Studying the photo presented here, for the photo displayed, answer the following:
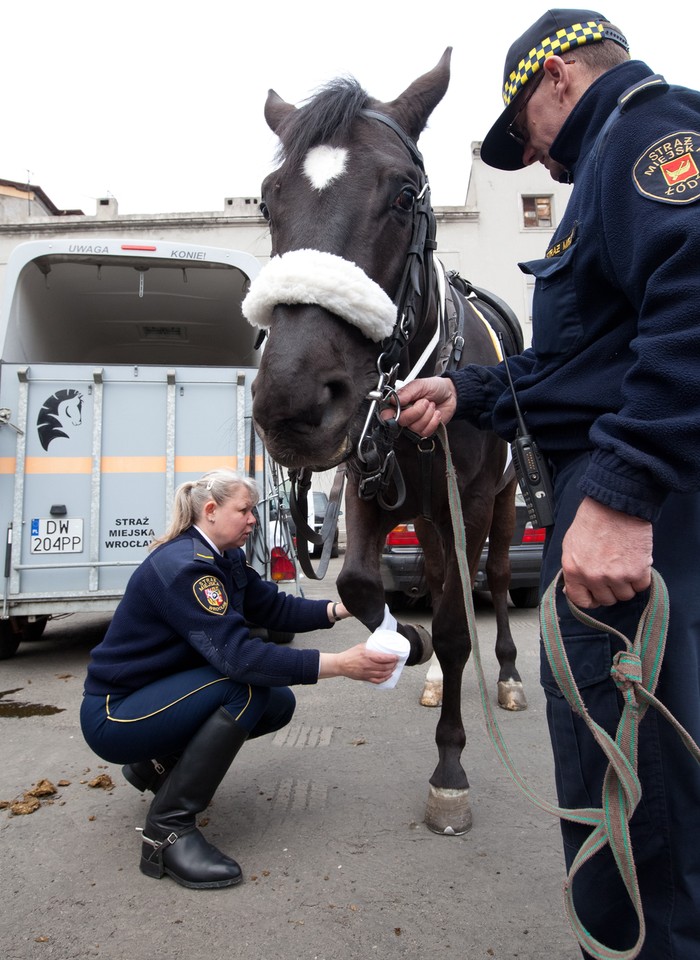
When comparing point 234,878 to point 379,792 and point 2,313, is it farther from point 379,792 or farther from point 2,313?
point 2,313

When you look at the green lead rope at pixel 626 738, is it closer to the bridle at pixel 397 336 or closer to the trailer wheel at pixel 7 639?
the bridle at pixel 397 336

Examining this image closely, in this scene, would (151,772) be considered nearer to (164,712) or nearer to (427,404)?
(164,712)

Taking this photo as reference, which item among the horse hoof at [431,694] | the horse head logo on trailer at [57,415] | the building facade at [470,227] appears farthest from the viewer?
the building facade at [470,227]

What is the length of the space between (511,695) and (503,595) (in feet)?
3.12

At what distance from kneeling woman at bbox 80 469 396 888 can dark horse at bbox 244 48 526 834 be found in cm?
45

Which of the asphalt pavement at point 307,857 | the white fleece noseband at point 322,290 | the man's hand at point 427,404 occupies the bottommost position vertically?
the asphalt pavement at point 307,857

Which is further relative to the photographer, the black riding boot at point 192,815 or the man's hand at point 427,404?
the black riding boot at point 192,815

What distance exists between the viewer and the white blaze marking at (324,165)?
195 cm

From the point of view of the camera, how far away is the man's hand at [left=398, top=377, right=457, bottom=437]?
1.97 metres

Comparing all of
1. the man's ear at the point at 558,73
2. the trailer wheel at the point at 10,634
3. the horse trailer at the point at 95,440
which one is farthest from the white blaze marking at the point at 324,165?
the trailer wheel at the point at 10,634

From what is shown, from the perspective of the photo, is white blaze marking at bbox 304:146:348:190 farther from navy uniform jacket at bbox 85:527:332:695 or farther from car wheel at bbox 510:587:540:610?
car wheel at bbox 510:587:540:610

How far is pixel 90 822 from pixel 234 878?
2.91 feet

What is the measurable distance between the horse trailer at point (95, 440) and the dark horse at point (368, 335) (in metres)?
3.14

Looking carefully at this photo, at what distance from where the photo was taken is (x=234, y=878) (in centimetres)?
235
